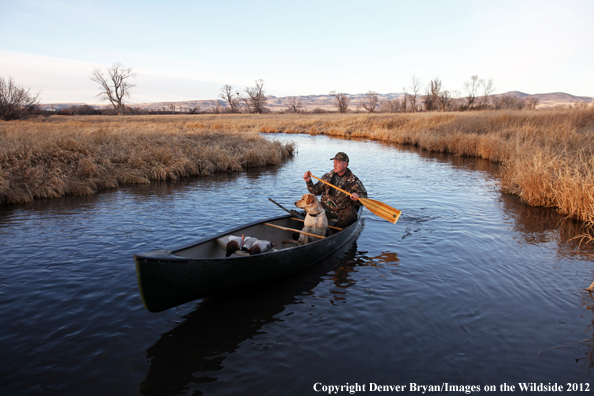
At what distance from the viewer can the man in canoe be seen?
26.9ft

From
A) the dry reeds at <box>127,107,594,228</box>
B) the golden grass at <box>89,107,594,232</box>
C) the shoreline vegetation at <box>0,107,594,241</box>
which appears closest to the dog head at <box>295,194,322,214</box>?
the golden grass at <box>89,107,594,232</box>

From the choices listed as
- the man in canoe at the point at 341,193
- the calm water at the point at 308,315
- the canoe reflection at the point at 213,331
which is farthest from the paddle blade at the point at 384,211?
the canoe reflection at the point at 213,331

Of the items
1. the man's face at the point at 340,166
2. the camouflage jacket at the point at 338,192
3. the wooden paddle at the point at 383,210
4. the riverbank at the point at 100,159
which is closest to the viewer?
the man's face at the point at 340,166

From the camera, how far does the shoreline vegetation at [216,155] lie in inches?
429

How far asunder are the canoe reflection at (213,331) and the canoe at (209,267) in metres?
0.31

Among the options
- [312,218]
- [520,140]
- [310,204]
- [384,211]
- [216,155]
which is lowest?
[384,211]

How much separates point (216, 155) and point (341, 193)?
1059cm

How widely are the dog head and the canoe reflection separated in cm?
119

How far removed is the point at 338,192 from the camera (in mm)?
8523

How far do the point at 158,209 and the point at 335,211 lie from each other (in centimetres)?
547

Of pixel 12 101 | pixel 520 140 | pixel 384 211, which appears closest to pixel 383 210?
pixel 384 211

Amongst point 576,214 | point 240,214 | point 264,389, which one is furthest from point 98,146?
point 576,214

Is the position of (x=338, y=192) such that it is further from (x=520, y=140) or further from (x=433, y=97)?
(x=433, y=97)

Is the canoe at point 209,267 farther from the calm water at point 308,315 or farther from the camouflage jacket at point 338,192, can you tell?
the camouflage jacket at point 338,192
